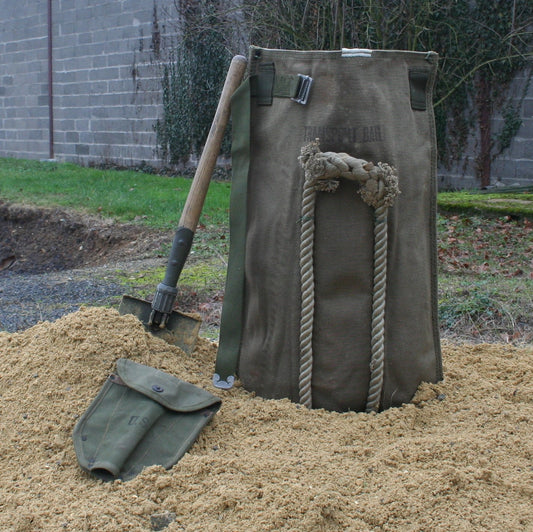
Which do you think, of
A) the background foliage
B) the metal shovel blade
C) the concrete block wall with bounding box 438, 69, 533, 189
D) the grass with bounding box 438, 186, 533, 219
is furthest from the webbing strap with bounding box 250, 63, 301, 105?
the concrete block wall with bounding box 438, 69, 533, 189

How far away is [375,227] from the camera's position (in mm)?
2242

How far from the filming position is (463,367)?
2717mm

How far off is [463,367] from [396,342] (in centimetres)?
54

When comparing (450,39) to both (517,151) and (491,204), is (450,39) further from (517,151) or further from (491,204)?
(491,204)

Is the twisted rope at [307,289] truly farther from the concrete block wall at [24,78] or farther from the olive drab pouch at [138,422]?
the concrete block wall at [24,78]

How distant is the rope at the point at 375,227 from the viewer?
213cm

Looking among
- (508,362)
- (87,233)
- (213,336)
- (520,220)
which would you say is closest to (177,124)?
(87,233)

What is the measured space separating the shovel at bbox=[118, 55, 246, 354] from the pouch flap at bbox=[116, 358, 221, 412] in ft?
1.26

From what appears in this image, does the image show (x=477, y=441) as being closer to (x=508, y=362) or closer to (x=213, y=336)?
(x=508, y=362)

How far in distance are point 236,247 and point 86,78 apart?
11.7 m

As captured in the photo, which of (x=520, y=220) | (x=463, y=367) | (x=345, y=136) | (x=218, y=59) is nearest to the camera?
(x=345, y=136)

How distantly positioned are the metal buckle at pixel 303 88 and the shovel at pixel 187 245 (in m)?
0.28

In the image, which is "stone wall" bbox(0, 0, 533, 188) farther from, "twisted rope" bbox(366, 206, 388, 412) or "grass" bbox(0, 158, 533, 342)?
"twisted rope" bbox(366, 206, 388, 412)

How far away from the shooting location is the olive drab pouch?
75.7 inches
